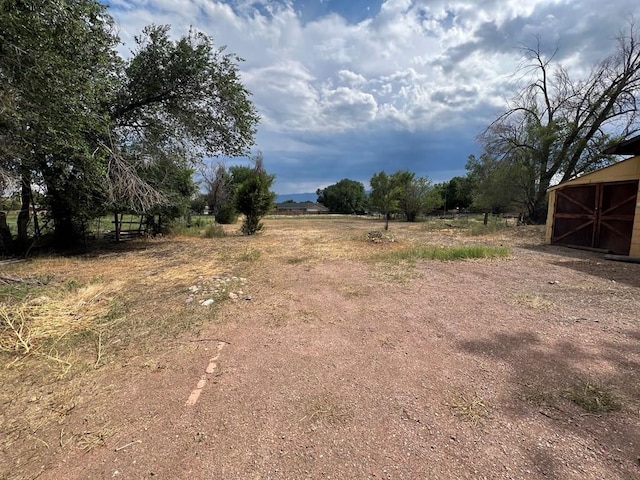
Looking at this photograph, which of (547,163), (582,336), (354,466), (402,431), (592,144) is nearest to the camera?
(354,466)

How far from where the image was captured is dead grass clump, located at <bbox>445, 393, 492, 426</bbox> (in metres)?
2.06

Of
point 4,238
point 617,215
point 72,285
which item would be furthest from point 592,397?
point 4,238

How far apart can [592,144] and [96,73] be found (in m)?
23.6

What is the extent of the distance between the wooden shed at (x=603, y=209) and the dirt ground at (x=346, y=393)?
5849 millimetres

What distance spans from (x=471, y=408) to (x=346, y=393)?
2.98ft

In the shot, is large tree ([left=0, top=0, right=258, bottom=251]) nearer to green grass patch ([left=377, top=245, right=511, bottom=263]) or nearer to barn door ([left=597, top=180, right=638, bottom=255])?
green grass patch ([left=377, top=245, right=511, bottom=263])

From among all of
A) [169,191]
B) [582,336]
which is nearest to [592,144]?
[582,336]


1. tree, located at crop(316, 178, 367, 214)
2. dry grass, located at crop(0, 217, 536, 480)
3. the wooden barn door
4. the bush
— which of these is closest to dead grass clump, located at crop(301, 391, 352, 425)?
dry grass, located at crop(0, 217, 536, 480)

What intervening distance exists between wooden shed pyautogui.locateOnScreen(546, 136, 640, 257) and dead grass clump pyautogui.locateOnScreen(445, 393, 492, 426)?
9049mm

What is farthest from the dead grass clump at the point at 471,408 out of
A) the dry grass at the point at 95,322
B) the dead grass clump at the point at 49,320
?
the dead grass clump at the point at 49,320

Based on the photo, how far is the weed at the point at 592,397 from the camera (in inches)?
83.5

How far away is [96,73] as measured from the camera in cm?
677

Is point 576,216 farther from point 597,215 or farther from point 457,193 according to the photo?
point 457,193

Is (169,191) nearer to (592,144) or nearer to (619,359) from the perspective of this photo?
(619,359)
